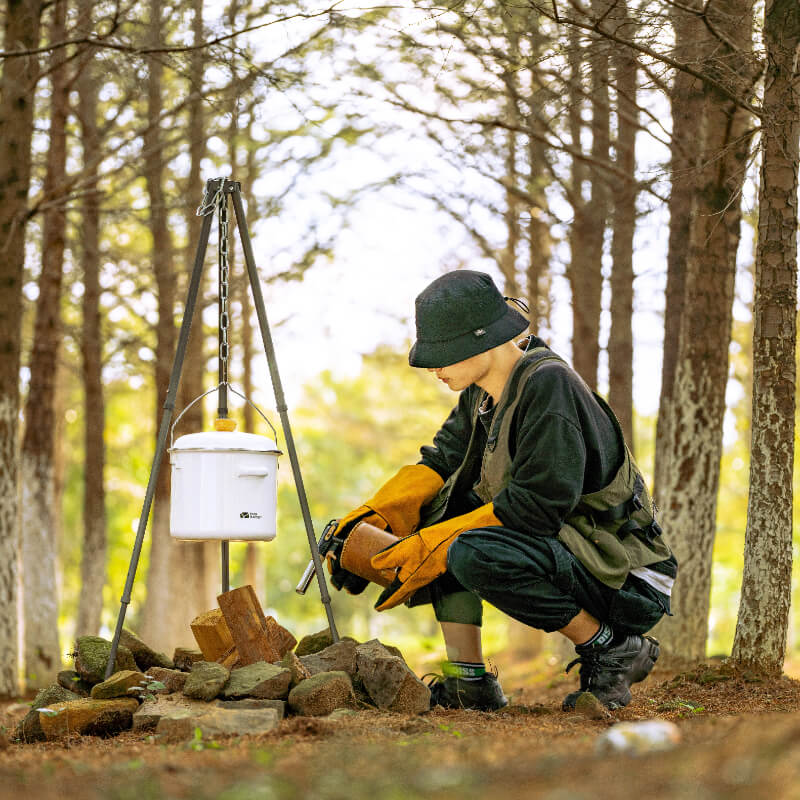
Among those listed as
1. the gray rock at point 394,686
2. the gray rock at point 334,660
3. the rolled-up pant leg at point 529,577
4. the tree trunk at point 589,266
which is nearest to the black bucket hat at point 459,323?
the rolled-up pant leg at point 529,577

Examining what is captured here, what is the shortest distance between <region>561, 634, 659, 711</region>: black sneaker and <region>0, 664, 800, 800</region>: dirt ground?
0.41 feet

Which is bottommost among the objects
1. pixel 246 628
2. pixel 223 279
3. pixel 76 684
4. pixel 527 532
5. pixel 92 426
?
pixel 76 684

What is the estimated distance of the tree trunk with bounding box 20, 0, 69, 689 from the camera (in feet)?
30.0

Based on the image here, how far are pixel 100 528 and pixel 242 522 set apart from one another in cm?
741

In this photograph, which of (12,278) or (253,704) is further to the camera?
(12,278)

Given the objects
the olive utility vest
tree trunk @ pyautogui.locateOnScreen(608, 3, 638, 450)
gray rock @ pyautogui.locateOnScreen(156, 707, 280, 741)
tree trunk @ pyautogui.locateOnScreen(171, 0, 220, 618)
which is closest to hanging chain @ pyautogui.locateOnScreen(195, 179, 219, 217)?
the olive utility vest

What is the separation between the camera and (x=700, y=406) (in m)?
6.04

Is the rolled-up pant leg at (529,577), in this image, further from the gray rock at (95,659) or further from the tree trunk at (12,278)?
the tree trunk at (12,278)

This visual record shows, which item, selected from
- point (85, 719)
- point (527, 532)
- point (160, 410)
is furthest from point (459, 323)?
point (160, 410)

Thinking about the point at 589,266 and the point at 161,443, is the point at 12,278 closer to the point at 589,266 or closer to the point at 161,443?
the point at 161,443

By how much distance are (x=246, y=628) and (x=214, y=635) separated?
25 centimetres

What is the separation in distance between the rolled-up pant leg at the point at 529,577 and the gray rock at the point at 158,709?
3.34 ft

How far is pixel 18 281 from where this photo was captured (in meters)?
7.22

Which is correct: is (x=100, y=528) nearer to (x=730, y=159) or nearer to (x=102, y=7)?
(x=102, y=7)
